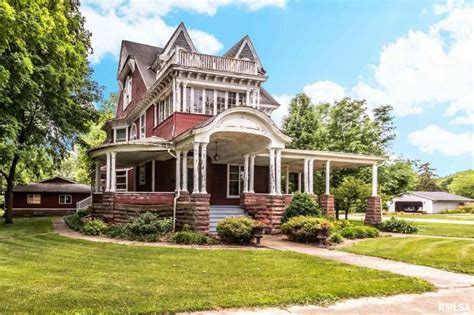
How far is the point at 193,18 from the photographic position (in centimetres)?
2097

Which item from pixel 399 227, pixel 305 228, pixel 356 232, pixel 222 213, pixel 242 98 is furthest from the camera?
pixel 242 98

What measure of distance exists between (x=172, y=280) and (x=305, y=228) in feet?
22.9

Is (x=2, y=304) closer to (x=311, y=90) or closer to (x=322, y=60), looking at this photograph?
(x=322, y=60)

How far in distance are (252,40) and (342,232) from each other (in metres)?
11.9

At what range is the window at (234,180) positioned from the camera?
2039 cm

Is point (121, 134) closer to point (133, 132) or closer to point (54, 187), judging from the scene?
point (133, 132)

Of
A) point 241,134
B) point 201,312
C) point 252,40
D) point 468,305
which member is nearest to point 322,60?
point 252,40

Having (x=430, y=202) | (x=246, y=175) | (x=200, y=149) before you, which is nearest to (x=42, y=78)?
(x=200, y=149)

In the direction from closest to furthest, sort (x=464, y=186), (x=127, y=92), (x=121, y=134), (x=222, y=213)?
(x=222, y=213)
(x=121, y=134)
(x=127, y=92)
(x=464, y=186)

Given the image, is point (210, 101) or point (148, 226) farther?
point (210, 101)

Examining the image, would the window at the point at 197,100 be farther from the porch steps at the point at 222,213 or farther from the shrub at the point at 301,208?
the shrub at the point at 301,208

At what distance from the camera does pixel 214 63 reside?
17.8m

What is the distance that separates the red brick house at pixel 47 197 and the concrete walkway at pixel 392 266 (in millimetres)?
24724

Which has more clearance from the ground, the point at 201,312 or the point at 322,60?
the point at 322,60
